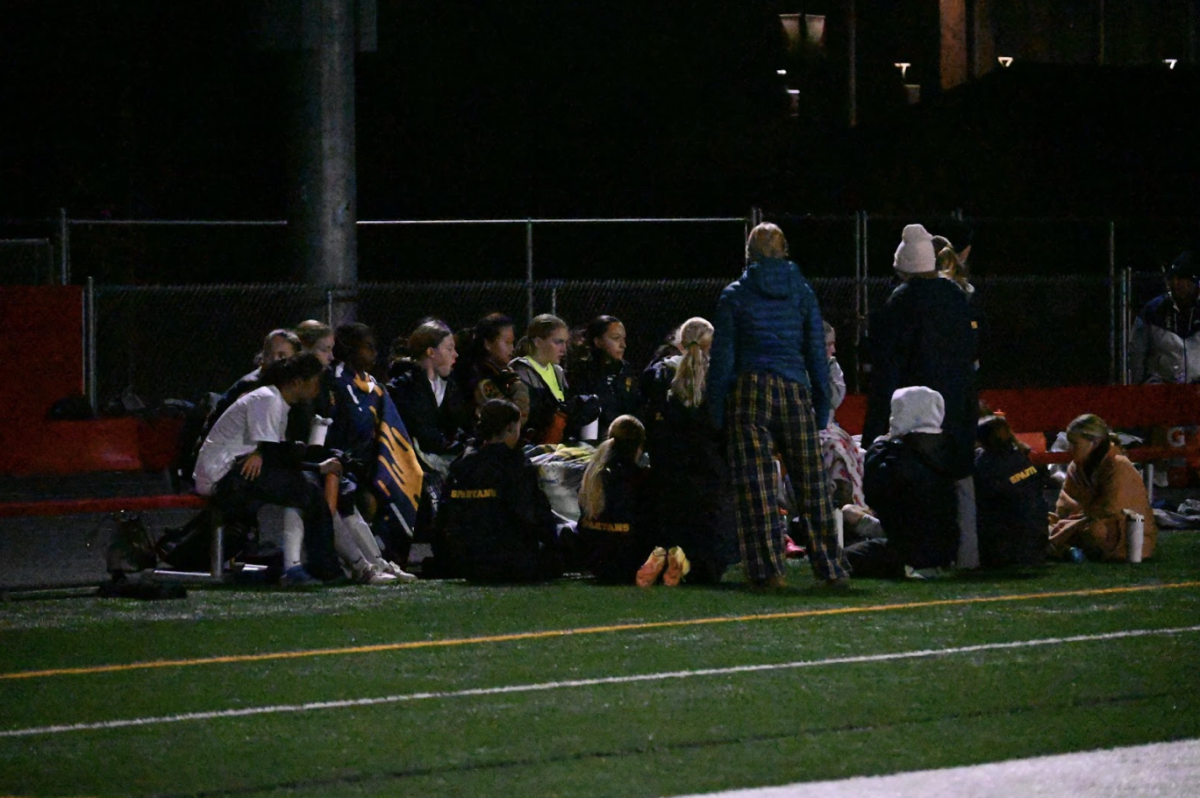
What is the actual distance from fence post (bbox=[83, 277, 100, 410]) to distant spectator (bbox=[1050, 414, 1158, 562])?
8.72m

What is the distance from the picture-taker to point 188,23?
97.9 feet

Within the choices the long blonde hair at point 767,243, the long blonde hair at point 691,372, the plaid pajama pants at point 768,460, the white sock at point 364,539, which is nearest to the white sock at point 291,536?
the white sock at point 364,539

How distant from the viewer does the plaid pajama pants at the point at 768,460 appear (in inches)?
398

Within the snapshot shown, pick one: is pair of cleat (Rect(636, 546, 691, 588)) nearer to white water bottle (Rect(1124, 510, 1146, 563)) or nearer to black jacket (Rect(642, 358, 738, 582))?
black jacket (Rect(642, 358, 738, 582))

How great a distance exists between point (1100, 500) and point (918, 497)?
1474 millimetres

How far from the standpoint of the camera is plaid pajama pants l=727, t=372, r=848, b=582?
33.2 ft

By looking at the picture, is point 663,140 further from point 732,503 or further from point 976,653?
point 976,653

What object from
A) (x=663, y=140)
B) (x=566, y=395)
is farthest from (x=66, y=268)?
(x=663, y=140)

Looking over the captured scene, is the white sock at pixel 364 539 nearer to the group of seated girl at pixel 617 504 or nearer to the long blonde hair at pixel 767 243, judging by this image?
the group of seated girl at pixel 617 504

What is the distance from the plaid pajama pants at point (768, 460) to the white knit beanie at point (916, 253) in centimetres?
132

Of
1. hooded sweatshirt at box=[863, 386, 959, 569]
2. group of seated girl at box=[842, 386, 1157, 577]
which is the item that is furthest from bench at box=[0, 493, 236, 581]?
hooded sweatshirt at box=[863, 386, 959, 569]

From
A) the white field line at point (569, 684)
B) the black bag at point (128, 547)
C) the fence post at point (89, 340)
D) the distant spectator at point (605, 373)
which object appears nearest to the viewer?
the white field line at point (569, 684)

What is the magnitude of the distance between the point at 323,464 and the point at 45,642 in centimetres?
232

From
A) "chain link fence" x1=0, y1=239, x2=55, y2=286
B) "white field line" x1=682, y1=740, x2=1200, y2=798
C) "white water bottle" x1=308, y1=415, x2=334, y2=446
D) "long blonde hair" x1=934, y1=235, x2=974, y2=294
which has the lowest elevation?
"white field line" x1=682, y1=740, x2=1200, y2=798
